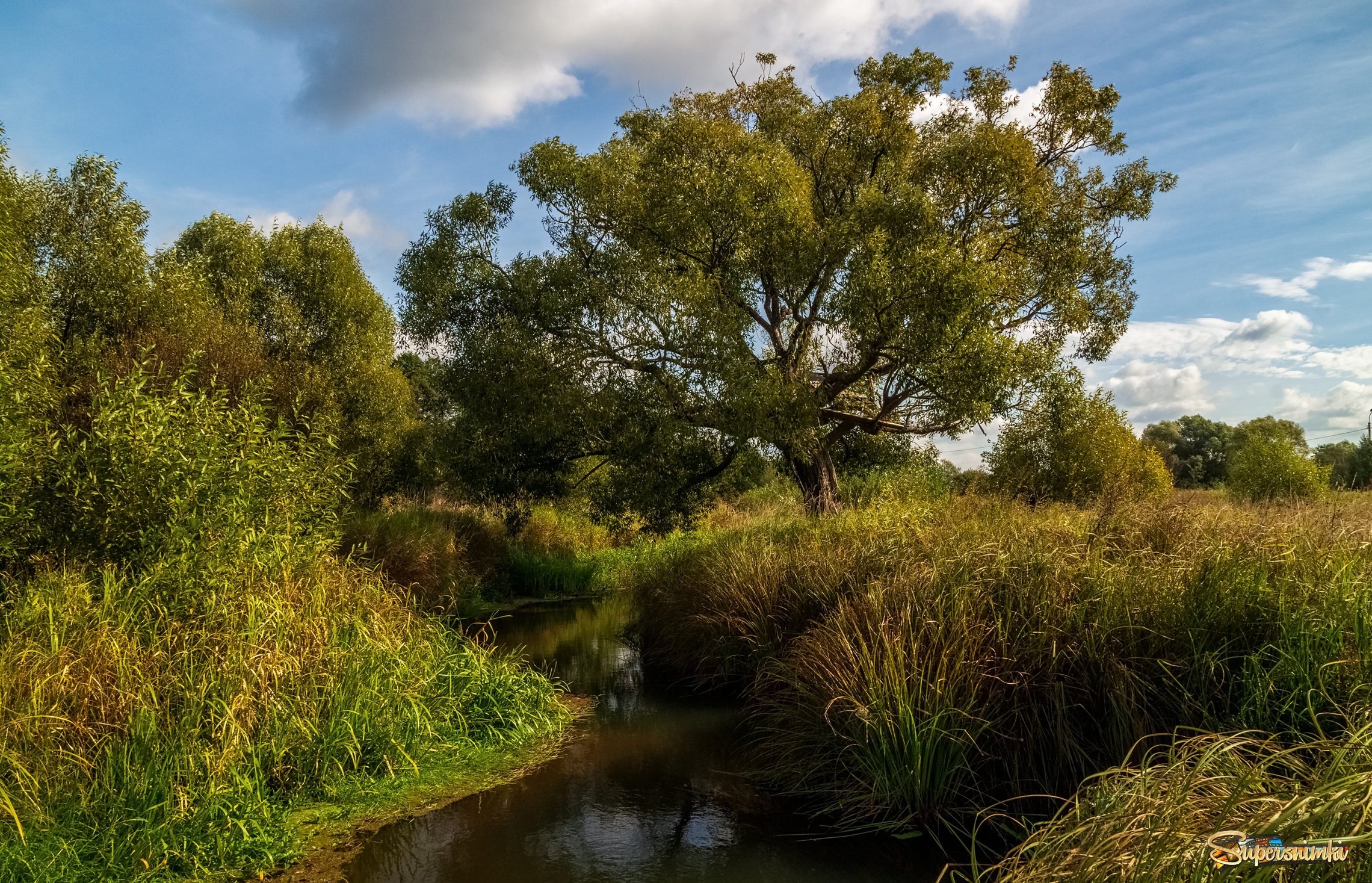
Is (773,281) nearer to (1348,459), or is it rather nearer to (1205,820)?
(1205,820)

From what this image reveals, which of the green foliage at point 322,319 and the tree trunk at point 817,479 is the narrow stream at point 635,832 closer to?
the tree trunk at point 817,479

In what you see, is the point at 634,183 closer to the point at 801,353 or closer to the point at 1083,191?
the point at 801,353

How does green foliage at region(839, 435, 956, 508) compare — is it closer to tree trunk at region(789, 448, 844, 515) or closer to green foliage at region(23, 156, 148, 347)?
tree trunk at region(789, 448, 844, 515)

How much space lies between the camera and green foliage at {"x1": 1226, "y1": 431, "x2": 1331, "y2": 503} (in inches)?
817

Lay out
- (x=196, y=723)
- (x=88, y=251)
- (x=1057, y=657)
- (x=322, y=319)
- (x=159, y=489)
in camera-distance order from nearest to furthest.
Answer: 1. (x=196, y=723)
2. (x=1057, y=657)
3. (x=159, y=489)
4. (x=88, y=251)
5. (x=322, y=319)

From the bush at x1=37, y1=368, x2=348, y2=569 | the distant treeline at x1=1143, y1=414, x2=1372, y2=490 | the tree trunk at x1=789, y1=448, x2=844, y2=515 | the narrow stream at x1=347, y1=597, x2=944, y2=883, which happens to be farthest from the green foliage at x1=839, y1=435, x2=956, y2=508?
the distant treeline at x1=1143, y1=414, x2=1372, y2=490

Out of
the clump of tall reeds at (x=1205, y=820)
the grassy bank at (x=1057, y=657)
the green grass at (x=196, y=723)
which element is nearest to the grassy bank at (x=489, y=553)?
the green grass at (x=196, y=723)

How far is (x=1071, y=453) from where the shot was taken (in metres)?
17.0

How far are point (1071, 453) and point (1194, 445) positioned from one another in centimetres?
5672

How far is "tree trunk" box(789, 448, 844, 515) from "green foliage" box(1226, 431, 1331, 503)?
1161 cm

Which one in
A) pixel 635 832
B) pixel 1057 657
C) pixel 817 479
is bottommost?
pixel 635 832

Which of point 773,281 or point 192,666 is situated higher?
point 773,281

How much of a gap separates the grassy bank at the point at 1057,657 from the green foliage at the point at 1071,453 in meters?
7.32

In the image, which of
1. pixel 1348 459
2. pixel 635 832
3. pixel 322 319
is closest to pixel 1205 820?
pixel 635 832
